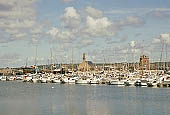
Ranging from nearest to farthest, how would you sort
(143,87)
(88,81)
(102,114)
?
(102,114) → (143,87) → (88,81)

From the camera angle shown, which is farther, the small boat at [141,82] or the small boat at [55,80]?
the small boat at [55,80]

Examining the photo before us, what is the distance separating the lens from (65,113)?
4978 cm

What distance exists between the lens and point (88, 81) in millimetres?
138875

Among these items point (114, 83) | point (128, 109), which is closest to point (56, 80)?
point (114, 83)

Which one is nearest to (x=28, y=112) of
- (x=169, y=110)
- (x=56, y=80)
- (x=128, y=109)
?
(x=128, y=109)

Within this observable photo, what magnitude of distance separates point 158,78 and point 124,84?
1134cm

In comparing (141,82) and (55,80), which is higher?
(141,82)

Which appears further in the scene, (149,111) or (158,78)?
(158,78)

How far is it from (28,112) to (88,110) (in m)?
8.52

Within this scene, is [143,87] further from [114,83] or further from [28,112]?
[28,112]

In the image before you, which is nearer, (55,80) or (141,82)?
(141,82)

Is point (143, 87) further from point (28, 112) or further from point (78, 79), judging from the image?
point (28, 112)

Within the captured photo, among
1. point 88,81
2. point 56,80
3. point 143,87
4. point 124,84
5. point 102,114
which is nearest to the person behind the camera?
point 102,114

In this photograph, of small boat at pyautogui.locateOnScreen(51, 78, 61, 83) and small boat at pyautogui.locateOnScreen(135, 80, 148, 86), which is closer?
small boat at pyautogui.locateOnScreen(135, 80, 148, 86)
